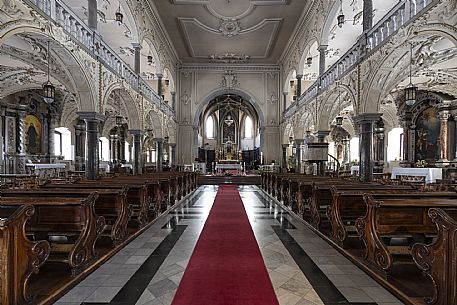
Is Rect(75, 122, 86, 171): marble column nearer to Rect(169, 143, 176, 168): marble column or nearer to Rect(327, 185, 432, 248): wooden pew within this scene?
Rect(169, 143, 176, 168): marble column

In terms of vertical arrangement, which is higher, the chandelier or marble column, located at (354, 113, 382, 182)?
the chandelier

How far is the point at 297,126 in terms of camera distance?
733 inches

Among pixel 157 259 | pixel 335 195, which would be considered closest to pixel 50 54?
pixel 157 259

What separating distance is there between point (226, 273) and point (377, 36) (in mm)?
8249

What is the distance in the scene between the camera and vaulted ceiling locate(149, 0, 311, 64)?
16.2 m

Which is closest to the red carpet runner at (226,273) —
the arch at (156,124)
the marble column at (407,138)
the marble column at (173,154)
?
the arch at (156,124)

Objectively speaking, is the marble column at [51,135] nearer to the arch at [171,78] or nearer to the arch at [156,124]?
the arch at [156,124]

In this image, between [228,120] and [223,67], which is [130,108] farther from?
[228,120]

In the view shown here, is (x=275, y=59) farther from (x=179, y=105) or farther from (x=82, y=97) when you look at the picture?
(x=82, y=97)

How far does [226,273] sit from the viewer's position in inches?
157

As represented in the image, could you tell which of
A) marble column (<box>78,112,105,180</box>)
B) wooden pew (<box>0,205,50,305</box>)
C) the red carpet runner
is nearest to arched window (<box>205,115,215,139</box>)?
marble column (<box>78,112,105,180</box>)

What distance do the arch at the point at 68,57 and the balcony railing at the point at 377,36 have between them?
329 inches

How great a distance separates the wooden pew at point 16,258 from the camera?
2723mm

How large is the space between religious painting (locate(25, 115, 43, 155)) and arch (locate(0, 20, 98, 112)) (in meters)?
10.8
